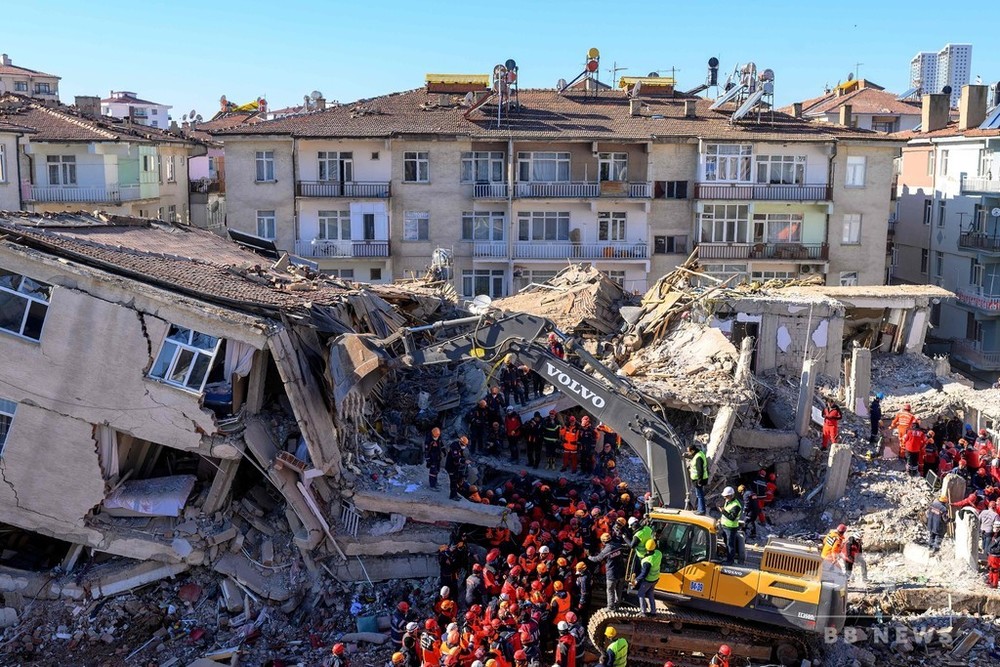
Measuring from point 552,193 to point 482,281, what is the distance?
15.2 ft

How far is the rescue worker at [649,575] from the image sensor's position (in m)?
16.1

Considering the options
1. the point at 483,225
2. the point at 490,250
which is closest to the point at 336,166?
the point at 483,225

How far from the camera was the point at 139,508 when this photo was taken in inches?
754

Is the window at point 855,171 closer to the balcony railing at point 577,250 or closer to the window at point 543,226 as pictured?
the balcony railing at point 577,250

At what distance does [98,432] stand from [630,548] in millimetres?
9955

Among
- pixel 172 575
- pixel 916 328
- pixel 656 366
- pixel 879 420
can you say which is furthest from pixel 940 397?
pixel 172 575

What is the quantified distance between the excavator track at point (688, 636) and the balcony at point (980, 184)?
33669mm

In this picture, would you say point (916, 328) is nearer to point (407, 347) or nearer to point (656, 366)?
point (656, 366)

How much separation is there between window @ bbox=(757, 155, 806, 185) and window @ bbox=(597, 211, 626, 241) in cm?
598

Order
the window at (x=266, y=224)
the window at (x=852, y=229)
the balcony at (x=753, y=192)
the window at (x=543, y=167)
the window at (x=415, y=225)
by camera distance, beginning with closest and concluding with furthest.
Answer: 1. the window at (x=266, y=224)
2. the window at (x=415, y=225)
3. the balcony at (x=753, y=192)
4. the window at (x=543, y=167)
5. the window at (x=852, y=229)

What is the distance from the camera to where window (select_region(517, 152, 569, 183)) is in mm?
42344

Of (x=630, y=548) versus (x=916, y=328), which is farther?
(x=916, y=328)

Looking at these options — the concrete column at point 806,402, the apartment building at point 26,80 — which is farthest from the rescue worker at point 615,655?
the apartment building at point 26,80

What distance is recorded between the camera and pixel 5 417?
19047 millimetres
